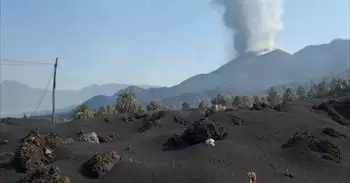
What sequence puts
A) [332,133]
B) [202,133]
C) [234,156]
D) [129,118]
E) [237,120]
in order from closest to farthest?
[234,156] → [202,133] → [332,133] → [237,120] → [129,118]

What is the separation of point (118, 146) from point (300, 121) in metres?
21.2

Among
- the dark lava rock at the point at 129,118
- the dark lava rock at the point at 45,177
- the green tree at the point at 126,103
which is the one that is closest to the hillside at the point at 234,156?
the dark lava rock at the point at 45,177

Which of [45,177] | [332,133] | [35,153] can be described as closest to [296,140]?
[332,133]

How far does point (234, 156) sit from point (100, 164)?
1098cm

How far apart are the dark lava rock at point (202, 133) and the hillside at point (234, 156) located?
3.00 ft

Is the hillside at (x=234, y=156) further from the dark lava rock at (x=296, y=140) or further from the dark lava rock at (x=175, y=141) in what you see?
the dark lava rock at (x=175, y=141)

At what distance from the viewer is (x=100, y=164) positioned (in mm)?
30312

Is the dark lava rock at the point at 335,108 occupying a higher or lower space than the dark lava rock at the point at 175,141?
higher

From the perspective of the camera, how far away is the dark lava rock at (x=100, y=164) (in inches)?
1184

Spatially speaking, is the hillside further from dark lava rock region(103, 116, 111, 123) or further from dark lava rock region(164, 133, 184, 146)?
dark lava rock region(103, 116, 111, 123)

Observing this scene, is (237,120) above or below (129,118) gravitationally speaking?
above

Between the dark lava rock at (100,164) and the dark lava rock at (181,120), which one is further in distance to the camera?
the dark lava rock at (181,120)

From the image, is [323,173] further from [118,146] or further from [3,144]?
[3,144]

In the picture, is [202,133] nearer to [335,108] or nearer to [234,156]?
[234,156]
